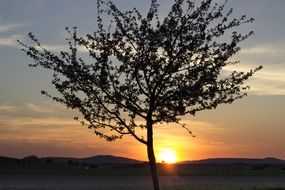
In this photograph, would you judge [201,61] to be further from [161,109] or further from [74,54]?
[74,54]

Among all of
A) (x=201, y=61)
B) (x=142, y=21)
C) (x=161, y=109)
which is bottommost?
(x=161, y=109)

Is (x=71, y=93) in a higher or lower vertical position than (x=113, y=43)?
lower

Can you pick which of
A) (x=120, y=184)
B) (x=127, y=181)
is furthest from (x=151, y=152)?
(x=127, y=181)

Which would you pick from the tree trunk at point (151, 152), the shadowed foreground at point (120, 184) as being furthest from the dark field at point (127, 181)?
the tree trunk at point (151, 152)

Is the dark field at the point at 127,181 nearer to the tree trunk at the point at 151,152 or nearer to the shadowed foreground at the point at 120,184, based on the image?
the shadowed foreground at the point at 120,184

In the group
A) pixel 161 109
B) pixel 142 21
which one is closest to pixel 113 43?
pixel 142 21

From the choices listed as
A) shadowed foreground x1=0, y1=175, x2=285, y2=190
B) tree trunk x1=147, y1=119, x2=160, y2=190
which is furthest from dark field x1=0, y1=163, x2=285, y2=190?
tree trunk x1=147, y1=119, x2=160, y2=190

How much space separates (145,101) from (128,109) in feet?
2.44

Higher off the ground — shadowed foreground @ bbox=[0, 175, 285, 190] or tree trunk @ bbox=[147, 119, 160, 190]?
shadowed foreground @ bbox=[0, 175, 285, 190]

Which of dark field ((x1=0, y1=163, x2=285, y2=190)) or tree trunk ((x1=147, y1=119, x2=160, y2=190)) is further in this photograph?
dark field ((x1=0, y1=163, x2=285, y2=190))

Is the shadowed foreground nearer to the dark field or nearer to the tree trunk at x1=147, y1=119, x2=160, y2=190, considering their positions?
the dark field

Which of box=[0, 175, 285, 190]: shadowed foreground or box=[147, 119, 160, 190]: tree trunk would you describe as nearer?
box=[147, 119, 160, 190]: tree trunk

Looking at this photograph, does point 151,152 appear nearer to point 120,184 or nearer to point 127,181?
point 120,184

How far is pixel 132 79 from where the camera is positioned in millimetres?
23844
